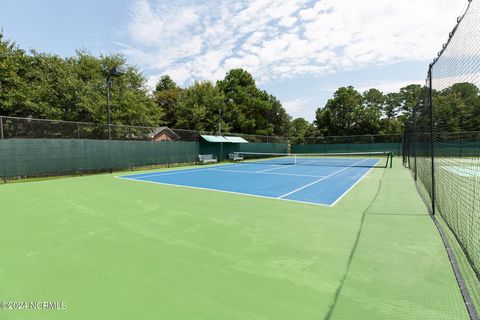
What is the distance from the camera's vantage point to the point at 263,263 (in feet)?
10.5

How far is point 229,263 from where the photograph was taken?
3.20 meters

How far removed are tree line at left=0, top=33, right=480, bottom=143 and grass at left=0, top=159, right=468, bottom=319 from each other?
2343mm

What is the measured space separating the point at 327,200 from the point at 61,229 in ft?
18.2

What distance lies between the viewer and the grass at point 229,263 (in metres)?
2.33

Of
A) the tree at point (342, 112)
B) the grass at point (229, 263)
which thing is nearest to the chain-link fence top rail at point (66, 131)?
the grass at point (229, 263)

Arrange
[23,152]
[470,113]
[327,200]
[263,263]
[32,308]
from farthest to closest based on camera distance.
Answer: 1. [23,152]
2. [327,200]
3. [470,113]
4. [263,263]
5. [32,308]

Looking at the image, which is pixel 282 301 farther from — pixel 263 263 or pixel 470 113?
pixel 470 113

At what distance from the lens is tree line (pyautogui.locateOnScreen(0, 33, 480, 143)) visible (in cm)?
1669

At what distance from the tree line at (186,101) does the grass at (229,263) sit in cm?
234

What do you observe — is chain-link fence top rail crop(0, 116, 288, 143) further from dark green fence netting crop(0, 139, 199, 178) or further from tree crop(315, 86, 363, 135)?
tree crop(315, 86, 363, 135)

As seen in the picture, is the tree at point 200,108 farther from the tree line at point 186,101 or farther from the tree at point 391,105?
the tree at point 391,105

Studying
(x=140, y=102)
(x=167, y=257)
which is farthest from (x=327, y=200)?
(x=140, y=102)

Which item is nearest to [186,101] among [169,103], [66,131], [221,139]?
[169,103]

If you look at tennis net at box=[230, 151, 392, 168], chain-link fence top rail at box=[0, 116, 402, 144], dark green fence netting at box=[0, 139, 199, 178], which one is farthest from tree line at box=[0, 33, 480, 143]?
tennis net at box=[230, 151, 392, 168]
